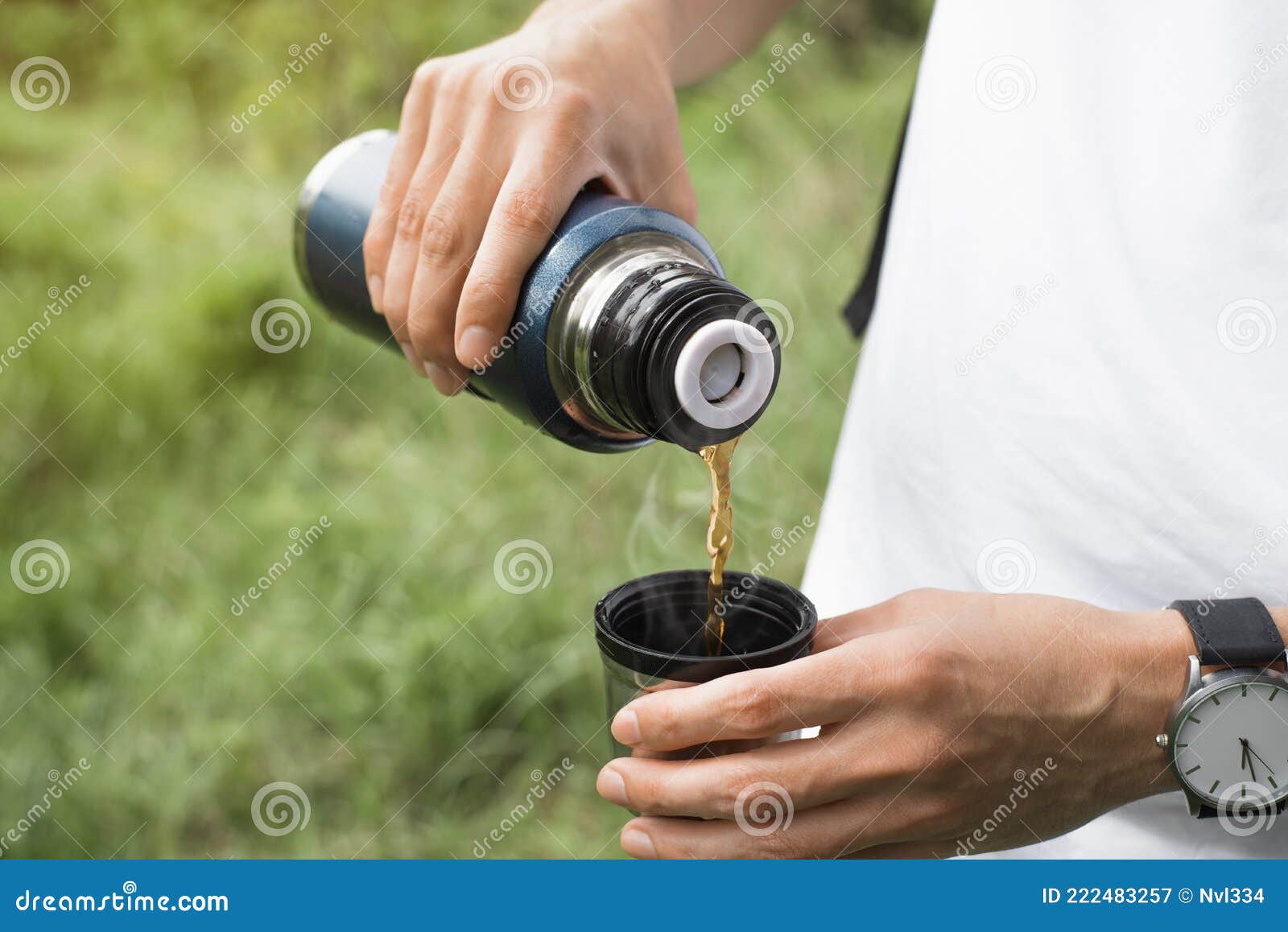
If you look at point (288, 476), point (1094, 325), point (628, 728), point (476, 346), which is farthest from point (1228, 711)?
point (288, 476)

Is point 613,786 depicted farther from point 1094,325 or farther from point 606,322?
point 1094,325

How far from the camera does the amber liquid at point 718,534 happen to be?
96 cm

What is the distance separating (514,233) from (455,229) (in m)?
0.10

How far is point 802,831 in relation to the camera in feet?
2.95

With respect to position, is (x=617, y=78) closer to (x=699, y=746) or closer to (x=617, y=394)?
(x=617, y=394)

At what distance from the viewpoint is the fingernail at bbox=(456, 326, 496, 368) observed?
3.47 ft

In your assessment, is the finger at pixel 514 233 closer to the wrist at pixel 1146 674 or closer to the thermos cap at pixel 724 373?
the thermos cap at pixel 724 373

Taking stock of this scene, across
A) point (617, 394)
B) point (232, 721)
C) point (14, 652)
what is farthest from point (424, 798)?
point (617, 394)

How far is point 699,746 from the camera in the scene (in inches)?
35.1

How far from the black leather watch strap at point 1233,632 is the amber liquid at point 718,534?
365 millimetres

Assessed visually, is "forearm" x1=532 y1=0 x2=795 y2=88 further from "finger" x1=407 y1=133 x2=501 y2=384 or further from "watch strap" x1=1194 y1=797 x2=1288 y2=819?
"watch strap" x1=1194 y1=797 x2=1288 y2=819

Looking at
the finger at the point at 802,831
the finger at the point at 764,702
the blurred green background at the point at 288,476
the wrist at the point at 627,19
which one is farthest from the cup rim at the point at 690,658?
the blurred green background at the point at 288,476

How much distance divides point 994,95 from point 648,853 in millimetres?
771

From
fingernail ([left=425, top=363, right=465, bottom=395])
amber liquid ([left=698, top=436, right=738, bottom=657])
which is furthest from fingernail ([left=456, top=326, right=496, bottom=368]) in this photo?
amber liquid ([left=698, top=436, right=738, bottom=657])
